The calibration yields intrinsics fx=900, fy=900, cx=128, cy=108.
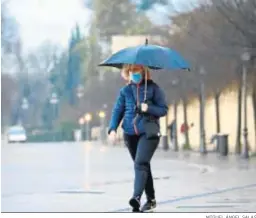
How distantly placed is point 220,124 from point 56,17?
17307mm

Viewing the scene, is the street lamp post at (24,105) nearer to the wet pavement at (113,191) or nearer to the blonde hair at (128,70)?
the wet pavement at (113,191)

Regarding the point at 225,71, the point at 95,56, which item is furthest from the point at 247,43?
the point at 95,56

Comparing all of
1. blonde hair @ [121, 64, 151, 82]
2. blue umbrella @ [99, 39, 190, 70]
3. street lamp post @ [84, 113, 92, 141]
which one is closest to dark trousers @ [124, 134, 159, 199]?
blonde hair @ [121, 64, 151, 82]

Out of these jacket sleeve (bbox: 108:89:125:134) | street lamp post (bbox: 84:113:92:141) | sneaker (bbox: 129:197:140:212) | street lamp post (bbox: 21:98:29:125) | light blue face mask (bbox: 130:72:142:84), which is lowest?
street lamp post (bbox: 84:113:92:141)

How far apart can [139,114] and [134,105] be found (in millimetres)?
114

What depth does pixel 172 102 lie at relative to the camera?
159 feet

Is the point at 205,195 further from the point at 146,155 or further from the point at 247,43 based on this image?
the point at 247,43

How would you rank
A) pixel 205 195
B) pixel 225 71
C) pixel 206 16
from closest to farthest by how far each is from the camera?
pixel 205 195 → pixel 206 16 → pixel 225 71

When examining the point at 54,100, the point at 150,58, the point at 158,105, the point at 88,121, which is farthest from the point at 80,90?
the point at 158,105

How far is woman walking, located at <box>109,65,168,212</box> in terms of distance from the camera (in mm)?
9695

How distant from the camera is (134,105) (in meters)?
9.76

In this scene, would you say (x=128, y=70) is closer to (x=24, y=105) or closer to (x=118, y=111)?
(x=118, y=111)

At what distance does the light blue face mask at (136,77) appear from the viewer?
9.76 meters

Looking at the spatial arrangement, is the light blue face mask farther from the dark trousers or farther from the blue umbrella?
the dark trousers
